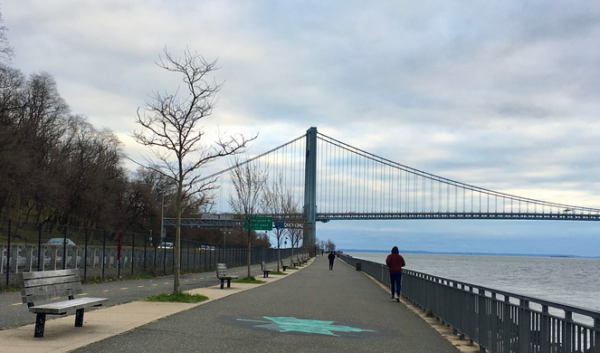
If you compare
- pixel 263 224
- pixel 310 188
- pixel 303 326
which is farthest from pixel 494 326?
pixel 310 188

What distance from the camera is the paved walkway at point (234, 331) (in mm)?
8008

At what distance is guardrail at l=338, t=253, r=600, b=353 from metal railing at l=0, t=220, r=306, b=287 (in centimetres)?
1165

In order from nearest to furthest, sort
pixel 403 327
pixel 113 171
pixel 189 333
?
pixel 189 333 → pixel 403 327 → pixel 113 171

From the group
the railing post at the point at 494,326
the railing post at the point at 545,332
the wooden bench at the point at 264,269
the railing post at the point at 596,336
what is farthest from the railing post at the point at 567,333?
the wooden bench at the point at 264,269

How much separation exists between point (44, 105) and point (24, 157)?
12873 millimetres

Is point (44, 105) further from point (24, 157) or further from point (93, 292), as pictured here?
point (93, 292)

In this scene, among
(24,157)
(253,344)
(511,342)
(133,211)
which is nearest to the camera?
(511,342)

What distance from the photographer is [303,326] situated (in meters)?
10.7

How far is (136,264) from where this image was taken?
1042 inches

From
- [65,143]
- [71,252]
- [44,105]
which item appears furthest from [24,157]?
[71,252]

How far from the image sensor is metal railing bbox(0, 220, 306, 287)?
17109 mm

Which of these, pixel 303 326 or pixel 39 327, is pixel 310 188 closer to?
pixel 303 326

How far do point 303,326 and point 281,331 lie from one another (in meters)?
0.90

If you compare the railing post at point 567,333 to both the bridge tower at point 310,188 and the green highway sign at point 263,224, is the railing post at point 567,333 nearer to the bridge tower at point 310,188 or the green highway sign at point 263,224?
the green highway sign at point 263,224
